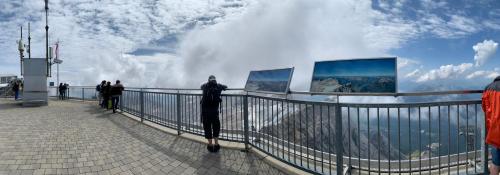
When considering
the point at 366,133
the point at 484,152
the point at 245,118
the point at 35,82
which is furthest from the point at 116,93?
the point at 484,152

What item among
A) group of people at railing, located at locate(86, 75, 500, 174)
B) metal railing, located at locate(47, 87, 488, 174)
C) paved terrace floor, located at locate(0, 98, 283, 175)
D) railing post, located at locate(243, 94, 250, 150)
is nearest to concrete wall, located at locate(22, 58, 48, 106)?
paved terrace floor, located at locate(0, 98, 283, 175)

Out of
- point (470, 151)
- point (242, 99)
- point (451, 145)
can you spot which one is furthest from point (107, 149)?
point (470, 151)

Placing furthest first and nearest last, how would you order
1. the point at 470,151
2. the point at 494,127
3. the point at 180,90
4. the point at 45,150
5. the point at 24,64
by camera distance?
the point at 24,64
the point at 180,90
the point at 45,150
the point at 470,151
the point at 494,127

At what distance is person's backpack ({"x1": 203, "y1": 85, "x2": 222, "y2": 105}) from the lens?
6.49 metres

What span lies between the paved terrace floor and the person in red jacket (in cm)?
319

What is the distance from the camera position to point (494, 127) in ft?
13.1

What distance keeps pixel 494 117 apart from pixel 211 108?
487 cm

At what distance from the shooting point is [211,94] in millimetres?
6488

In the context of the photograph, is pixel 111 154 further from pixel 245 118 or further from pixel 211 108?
pixel 245 118

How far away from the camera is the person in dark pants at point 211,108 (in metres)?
6.50

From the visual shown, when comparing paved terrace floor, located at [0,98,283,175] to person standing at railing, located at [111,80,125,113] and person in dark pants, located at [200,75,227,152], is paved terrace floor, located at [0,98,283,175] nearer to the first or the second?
person in dark pants, located at [200,75,227,152]

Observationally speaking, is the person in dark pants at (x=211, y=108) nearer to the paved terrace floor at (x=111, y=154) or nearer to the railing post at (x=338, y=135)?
the paved terrace floor at (x=111, y=154)

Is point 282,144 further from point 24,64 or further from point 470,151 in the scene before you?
point 24,64

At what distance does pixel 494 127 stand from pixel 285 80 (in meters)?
3.29
